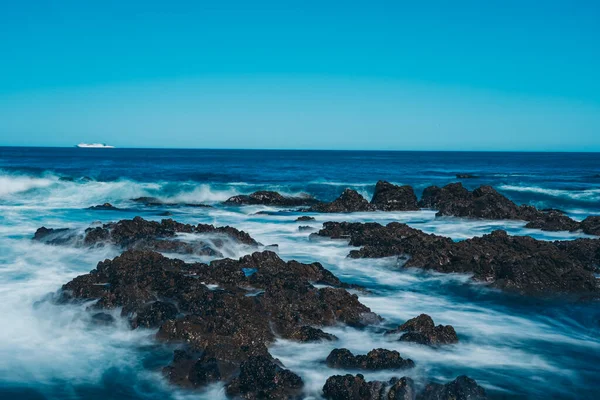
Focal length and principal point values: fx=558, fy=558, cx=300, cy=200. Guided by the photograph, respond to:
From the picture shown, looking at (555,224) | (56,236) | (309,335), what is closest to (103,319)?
A: (309,335)

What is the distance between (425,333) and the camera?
27.1ft

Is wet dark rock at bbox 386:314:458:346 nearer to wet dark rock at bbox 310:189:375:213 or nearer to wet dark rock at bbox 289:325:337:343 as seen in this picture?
wet dark rock at bbox 289:325:337:343

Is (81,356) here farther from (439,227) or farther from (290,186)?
(290,186)

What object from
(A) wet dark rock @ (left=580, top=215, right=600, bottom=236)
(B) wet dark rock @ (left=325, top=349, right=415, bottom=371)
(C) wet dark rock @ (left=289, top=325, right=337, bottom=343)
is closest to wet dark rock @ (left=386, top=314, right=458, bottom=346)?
(B) wet dark rock @ (left=325, top=349, right=415, bottom=371)

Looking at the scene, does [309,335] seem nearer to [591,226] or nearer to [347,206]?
[591,226]

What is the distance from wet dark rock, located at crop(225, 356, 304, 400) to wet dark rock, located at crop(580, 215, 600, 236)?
1507cm

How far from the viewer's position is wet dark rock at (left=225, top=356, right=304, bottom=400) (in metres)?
6.36

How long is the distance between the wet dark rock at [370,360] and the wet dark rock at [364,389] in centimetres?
66

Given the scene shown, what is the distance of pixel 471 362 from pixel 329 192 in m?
31.2

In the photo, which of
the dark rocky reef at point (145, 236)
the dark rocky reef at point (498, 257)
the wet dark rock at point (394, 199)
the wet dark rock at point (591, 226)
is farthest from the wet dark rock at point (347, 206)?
the dark rocky reef at point (145, 236)

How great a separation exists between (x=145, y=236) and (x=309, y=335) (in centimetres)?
825

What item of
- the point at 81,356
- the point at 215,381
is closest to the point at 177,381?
the point at 215,381

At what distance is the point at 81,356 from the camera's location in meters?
7.87

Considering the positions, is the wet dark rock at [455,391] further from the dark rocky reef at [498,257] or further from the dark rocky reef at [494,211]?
the dark rocky reef at [494,211]
